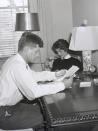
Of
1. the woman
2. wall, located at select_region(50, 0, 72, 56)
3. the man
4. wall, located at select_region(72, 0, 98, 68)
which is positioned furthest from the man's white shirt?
wall, located at select_region(50, 0, 72, 56)

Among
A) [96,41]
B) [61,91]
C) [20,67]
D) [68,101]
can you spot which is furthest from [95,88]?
[96,41]

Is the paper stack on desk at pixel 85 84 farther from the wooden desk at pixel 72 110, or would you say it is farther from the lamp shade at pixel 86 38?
the lamp shade at pixel 86 38

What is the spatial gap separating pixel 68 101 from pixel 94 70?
3.84ft

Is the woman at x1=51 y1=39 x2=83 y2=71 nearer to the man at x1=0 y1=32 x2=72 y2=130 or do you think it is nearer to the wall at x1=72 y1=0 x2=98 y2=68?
the wall at x1=72 y1=0 x2=98 y2=68

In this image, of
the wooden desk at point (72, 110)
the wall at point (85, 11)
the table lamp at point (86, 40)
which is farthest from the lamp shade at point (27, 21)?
the wooden desk at point (72, 110)

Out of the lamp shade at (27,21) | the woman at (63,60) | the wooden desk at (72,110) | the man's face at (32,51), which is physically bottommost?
the wooden desk at (72,110)

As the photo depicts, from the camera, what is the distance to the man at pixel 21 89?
75.6 inches

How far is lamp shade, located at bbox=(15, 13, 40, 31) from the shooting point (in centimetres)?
389

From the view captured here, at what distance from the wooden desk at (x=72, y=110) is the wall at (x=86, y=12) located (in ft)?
4.89

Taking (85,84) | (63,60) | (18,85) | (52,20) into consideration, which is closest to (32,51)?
(18,85)

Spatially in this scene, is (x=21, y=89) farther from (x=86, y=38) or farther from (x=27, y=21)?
(x=27, y=21)

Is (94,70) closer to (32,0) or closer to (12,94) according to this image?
(12,94)

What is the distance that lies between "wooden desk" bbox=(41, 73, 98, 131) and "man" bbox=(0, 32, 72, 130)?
0.10 meters

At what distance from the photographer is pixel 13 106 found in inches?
82.4
